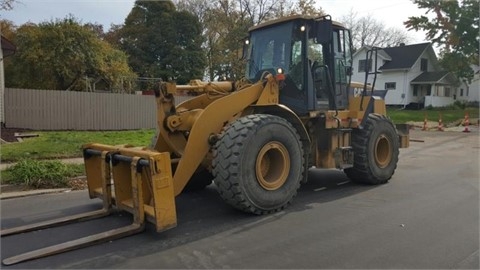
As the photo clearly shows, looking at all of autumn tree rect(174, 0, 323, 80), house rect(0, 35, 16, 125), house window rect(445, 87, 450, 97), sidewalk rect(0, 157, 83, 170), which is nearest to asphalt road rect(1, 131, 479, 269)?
sidewalk rect(0, 157, 83, 170)

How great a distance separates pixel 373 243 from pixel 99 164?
3.82 meters

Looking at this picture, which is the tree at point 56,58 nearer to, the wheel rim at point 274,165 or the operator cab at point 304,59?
the operator cab at point 304,59

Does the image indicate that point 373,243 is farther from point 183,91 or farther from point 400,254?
point 183,91

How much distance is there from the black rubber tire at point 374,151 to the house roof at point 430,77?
111ft

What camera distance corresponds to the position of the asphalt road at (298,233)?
402cm

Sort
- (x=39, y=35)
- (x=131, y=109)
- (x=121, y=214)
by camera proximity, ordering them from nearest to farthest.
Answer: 1. (x=121, y=214)
2. (x=131, y=109)
3. (x=39, y=35)

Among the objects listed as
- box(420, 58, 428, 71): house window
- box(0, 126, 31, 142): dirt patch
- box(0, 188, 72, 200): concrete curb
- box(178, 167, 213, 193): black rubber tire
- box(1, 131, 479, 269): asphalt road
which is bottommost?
box(1, 131, 479, 269): asphalt road

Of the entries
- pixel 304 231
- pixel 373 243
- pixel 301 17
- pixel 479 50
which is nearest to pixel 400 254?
pixel 373 243

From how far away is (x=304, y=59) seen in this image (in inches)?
265

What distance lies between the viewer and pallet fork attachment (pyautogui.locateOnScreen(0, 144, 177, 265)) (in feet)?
14.5

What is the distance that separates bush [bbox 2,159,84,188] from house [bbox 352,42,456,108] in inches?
1326

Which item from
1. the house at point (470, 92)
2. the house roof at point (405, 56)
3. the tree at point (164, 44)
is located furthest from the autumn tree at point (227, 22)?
the house at point (470, 92)

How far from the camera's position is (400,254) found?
4207 millimetres

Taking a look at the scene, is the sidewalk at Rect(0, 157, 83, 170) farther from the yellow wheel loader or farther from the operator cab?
the operator cab
